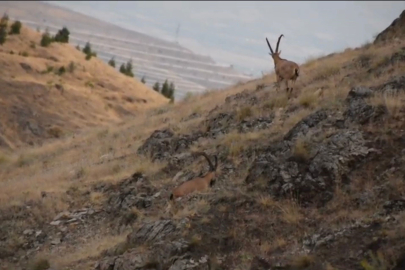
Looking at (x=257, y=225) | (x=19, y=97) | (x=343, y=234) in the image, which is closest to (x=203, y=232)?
(x=257, y=225)

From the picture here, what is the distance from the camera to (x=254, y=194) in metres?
10.4

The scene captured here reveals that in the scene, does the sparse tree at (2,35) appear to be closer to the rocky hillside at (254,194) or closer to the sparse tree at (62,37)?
the sparse tree at (62,37)

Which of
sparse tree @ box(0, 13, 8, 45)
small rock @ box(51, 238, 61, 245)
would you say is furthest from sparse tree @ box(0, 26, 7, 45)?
small rock @ box(51, 238, 61, 245)

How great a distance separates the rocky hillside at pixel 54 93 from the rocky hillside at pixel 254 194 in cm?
1455

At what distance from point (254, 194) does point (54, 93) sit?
96.2 ft

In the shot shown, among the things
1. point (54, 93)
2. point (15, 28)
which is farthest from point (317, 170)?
point (15, 28)

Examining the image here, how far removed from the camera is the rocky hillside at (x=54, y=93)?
32000 millimetres

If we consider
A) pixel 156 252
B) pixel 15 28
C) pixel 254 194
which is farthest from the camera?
pixel 15 28

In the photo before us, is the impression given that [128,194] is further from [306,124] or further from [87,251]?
[306,124]

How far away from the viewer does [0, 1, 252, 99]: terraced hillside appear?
114 metres

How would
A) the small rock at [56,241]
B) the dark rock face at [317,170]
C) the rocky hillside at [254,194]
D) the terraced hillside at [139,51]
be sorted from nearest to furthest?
1. the rocky hillside at [254,194]
2. the dark rock face at [317,170]
3. the small rock at [56,241]
4. the terraced hillside at [139,51]

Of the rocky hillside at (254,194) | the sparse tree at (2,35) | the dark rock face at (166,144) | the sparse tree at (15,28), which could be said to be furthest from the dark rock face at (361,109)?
the sparse tree at (15,28)

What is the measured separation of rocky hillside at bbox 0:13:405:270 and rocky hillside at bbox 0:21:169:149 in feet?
47.7

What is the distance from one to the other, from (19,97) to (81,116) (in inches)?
187
